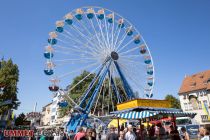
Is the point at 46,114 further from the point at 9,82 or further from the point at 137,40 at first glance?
the point at 137,40

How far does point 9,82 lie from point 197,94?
37.6 meters

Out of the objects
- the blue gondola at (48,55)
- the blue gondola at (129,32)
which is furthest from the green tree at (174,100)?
the blue gondola at (48,55)

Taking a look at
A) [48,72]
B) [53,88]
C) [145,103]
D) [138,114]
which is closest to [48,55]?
[48,72]

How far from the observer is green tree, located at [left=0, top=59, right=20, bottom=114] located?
2986 cm

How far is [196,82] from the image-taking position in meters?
52.0

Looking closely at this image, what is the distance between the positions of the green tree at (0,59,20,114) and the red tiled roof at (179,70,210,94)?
1442 inches

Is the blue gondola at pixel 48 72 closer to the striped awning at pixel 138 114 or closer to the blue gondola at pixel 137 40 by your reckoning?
the blue gondola at pixel 137 40

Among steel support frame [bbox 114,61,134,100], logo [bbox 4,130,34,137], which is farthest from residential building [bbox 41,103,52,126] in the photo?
logo [bbox 4,130,34,137]

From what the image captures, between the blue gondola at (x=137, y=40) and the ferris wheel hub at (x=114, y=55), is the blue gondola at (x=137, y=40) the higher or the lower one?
the higher one

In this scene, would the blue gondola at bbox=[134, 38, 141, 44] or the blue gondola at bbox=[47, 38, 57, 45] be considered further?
the blue gondola at bbox=[134, 38, 141, 44]

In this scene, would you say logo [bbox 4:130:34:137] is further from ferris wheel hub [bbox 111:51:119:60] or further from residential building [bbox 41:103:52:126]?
residential building [bbox 41:103:52:126]

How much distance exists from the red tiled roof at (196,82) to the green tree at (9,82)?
1442 inches

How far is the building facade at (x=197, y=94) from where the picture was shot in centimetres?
4694

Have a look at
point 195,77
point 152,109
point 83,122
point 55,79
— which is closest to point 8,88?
point 55,79
